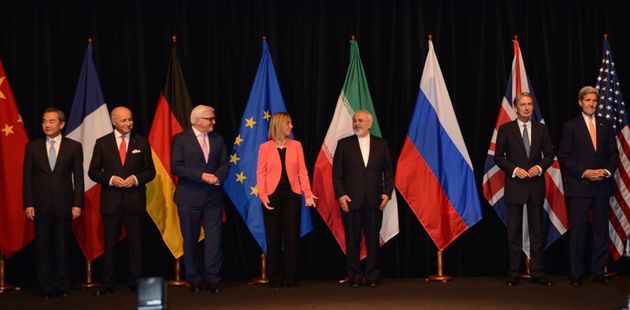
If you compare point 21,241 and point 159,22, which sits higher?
point 159,22

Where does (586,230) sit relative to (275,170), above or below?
below

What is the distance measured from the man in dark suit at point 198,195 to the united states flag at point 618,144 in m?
3.34

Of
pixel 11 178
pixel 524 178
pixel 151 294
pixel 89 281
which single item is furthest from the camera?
pixel 89 281

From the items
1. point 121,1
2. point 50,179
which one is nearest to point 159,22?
point 121,1

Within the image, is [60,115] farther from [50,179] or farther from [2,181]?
[2,181]

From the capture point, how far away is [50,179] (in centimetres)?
652

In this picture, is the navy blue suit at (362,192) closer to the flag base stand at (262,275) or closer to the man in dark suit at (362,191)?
the man in dark suit at (362,191)

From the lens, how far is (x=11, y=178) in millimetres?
7055

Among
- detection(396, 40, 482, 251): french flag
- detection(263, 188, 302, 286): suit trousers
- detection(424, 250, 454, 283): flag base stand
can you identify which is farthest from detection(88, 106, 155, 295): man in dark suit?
detection(424, 250, 454, 283): flag base stand

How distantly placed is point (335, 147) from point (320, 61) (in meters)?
0.88

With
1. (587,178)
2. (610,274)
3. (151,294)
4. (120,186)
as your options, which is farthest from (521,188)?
(151,294)

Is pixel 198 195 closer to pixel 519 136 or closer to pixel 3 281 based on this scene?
pixel 3 281

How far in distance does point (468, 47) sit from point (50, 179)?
3.94 meters

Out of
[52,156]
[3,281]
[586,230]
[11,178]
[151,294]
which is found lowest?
[3,281]
